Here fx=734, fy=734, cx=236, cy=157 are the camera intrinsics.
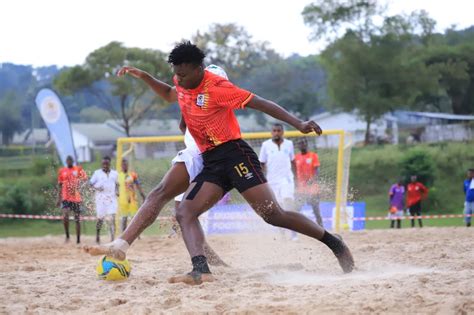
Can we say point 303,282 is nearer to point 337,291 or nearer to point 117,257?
point 337,291

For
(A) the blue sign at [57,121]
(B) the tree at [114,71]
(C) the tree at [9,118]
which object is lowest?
(A) the blue sign at [57,121]

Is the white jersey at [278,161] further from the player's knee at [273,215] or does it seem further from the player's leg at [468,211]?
the player's leg at [468,211]

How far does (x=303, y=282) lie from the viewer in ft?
20.3

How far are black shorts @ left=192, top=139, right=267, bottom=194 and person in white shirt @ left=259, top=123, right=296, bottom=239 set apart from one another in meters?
5.96

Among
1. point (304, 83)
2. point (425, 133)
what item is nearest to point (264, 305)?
point (425, 133)

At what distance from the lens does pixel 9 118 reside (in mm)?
42875

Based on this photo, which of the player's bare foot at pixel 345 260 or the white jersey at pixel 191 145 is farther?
the player's bare foot at pixel 345 260

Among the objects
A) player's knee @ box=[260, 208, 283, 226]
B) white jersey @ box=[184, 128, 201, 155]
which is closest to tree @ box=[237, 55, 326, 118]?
white jersey @ box=[184, 128, 201, 155]

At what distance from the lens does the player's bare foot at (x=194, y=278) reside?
19.8 ft

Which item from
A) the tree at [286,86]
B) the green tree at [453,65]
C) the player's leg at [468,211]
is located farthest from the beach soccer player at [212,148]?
the tree at [286,86]

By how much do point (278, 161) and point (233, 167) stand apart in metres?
6.18

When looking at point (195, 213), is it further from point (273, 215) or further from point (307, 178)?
point (307, 178)

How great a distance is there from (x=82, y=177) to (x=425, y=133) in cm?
4426

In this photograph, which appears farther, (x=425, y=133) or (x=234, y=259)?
(x=425, y=133)
